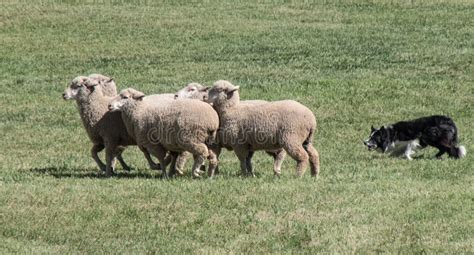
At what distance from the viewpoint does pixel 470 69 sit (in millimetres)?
28641

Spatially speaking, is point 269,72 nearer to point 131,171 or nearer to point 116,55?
point 116,55

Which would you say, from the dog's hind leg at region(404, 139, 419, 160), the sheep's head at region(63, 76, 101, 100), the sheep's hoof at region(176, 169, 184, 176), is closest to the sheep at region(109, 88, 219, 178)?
the sheep's hoof at region(176, 169, 184, 176)

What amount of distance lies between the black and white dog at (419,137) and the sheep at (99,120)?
4.46 meters

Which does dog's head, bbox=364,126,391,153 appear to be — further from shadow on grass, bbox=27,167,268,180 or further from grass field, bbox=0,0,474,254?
shadow on grass, bbox=27,167,268,180

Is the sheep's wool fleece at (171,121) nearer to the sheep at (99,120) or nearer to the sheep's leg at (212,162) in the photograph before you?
the sheep's leg at (212,162)

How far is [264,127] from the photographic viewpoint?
52.0 ft

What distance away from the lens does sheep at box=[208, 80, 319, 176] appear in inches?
617

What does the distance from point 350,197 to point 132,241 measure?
3183 millimetres

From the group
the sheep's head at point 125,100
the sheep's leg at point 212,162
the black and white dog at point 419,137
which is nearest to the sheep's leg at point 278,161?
the sheep's leg at point 212,162

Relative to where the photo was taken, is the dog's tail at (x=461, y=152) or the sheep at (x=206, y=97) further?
the dog's tail at (x=461, y=152)

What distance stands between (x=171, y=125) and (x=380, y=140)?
497cm

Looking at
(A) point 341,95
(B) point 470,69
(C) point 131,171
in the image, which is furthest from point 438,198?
(B) point 470,69

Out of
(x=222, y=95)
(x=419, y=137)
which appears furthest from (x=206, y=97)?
(x=419, y=137)

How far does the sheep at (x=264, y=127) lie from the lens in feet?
51.4
